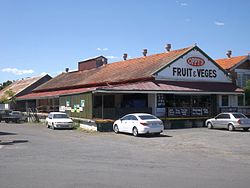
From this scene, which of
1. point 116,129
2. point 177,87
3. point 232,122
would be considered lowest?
point 116,129

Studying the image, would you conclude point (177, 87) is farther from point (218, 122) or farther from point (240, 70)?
point (240, 70)

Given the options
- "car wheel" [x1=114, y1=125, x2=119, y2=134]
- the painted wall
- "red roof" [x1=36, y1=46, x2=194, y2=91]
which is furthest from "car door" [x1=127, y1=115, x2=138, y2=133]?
the painted wall

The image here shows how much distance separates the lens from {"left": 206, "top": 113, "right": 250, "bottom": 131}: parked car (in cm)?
2762

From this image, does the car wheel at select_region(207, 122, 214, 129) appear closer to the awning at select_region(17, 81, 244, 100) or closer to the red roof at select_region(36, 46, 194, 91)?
the awning at select_region(17, 81, 244, 100)

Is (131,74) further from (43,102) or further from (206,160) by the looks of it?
(206,160)

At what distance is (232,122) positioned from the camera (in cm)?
2800

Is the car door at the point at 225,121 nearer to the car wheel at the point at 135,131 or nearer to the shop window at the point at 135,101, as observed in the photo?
the shop window at the point at 135,101

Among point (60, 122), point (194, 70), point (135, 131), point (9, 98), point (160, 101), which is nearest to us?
point (135, 131)

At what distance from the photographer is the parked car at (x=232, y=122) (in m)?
27.6

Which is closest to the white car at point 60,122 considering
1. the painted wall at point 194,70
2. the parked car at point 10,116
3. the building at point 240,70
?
the painted wall at point 194,70

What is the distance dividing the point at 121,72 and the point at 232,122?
15816 mm

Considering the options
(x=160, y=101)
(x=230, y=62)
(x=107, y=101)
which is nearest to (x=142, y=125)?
(x=160, y=101)

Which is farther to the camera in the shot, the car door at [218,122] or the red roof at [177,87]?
the red roof at [177,87]

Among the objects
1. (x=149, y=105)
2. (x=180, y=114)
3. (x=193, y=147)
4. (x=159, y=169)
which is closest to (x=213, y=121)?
(x=180, y=114)
